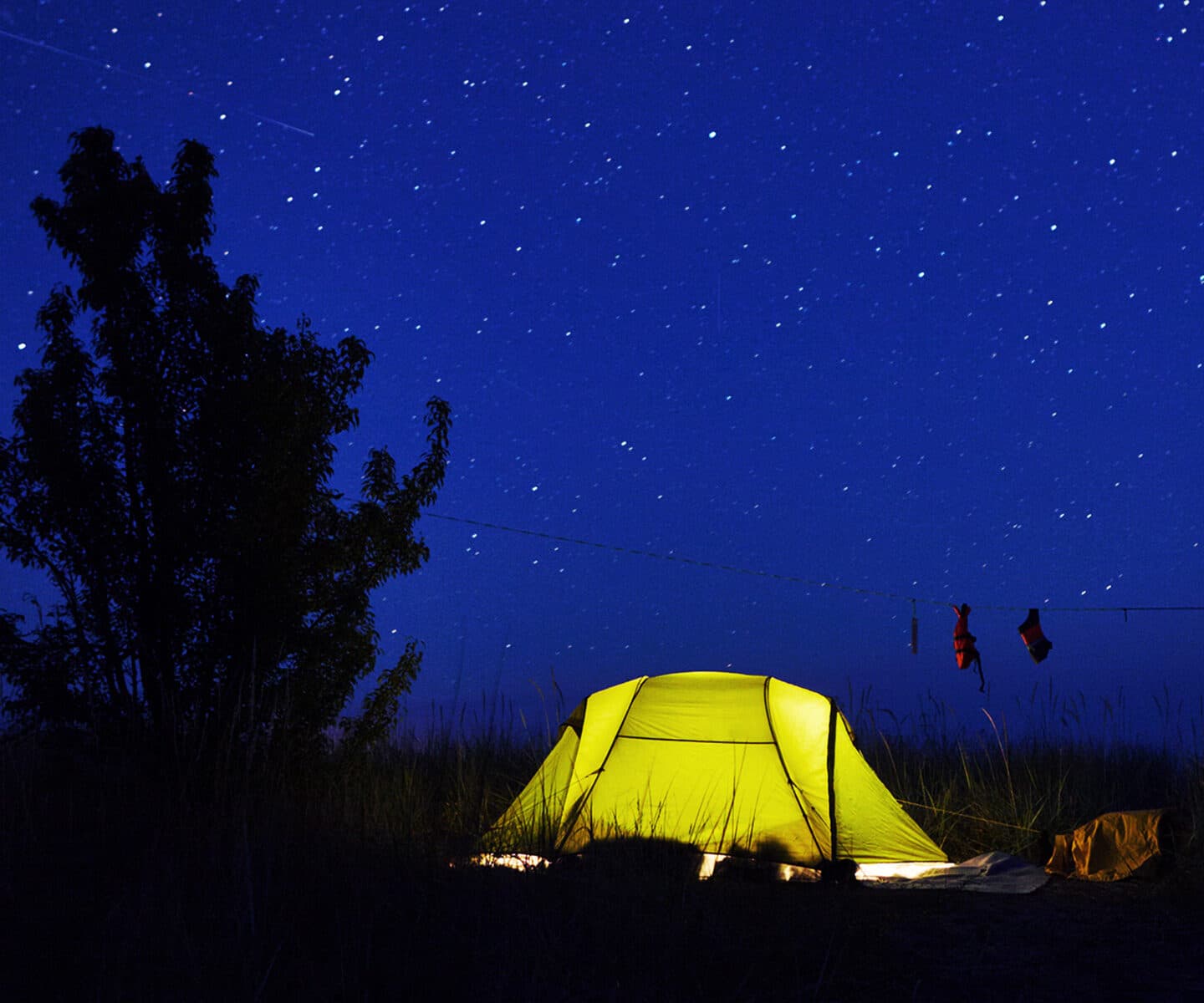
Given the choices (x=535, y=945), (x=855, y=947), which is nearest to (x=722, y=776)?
(x=855, y=947)

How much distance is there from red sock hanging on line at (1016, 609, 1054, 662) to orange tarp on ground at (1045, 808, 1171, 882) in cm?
394

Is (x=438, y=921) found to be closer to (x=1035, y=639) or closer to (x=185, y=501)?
(x=185, y=501)

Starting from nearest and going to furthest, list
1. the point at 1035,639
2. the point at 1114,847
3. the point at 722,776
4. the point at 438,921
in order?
1. the point at 438,921
2. the point at 1114,847
3. the point at 722,776
4. the point at 1035,639

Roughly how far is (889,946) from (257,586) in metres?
5.12

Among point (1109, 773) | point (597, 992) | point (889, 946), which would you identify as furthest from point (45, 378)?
point (1109, 773)

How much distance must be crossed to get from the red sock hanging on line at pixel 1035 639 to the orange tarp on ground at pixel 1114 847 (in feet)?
12.9

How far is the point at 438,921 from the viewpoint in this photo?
3.99 m

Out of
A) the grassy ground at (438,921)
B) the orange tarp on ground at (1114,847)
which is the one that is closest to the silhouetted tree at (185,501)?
the grassy ground at (438,921)

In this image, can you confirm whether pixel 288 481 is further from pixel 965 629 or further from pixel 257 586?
pixel 965 629

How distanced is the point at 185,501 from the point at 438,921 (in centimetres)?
483

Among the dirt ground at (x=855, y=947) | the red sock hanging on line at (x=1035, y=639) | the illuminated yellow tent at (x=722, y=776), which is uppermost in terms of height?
the red sock hanging on line at (x=1035, y=639)

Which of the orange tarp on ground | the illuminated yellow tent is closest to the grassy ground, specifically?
the orange tarp on ground

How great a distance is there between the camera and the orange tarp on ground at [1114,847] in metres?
6.42

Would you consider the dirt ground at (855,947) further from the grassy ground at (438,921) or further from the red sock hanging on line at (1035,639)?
the red sock hanging on line at (1035,639)
